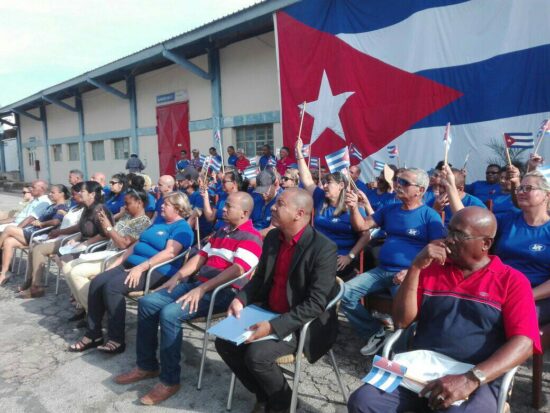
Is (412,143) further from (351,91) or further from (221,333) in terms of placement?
(221,333)

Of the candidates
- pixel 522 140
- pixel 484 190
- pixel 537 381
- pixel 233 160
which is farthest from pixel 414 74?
pixel 537 381

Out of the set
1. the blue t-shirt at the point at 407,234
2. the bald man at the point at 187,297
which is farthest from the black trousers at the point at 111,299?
the blue t-shirt at the point at 407,234

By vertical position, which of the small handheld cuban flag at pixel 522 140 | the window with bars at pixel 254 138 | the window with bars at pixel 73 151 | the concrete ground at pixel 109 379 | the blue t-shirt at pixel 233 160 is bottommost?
the concrete ground at pixel 109 379

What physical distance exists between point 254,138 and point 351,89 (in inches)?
161

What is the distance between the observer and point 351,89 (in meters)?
7.73

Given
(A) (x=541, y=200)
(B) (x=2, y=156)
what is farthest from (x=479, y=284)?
(B) (x=2, y=156)

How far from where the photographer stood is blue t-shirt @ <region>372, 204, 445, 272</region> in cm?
318

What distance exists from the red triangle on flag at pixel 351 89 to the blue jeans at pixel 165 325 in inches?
206

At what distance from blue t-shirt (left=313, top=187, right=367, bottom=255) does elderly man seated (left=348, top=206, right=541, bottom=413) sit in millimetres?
1663

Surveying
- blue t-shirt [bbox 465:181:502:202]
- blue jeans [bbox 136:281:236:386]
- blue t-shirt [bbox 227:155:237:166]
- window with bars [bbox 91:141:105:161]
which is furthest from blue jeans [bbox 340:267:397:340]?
window with bars [bbox 91:141:105:161]

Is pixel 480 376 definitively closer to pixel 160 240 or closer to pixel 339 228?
pixel 339 228

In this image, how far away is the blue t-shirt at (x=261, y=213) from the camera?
4715 millimetres

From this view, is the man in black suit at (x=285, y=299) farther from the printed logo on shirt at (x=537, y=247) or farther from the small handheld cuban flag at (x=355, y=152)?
the small handheld cuban flag at (x=355, y=152)

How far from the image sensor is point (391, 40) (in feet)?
23.3
